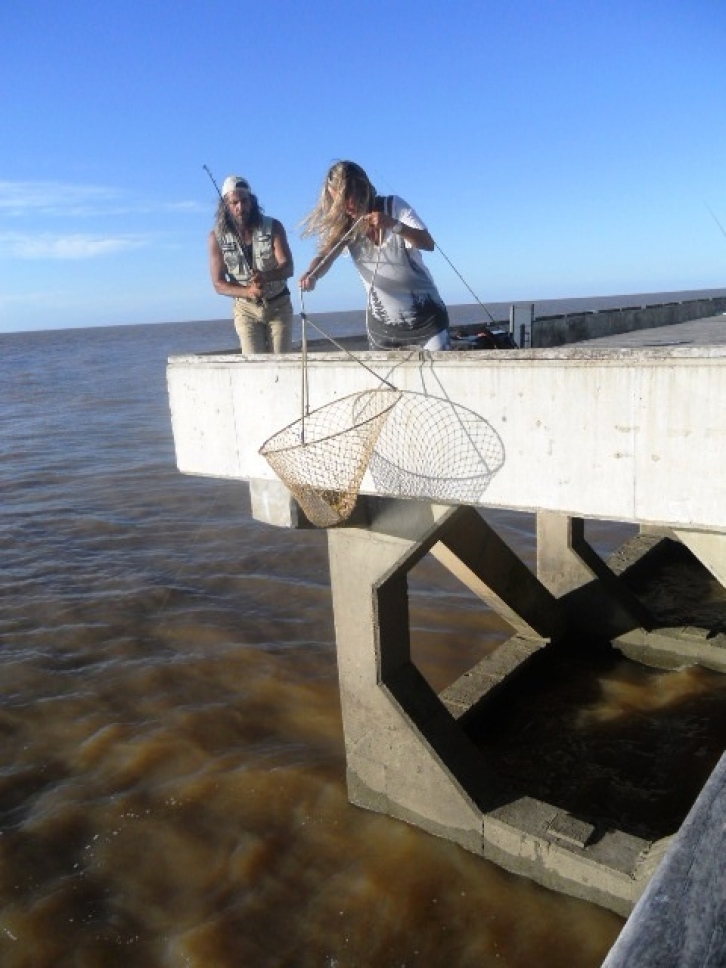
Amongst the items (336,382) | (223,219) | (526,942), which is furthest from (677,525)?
(223,219)

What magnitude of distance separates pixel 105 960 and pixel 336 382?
4484mm

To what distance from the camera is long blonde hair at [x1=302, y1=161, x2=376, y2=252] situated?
434 centimetres

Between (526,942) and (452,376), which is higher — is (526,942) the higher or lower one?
the lower one

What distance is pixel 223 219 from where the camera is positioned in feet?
17.8

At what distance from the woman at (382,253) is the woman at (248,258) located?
1032 mm

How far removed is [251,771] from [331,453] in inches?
167

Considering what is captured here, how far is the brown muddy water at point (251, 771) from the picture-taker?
5.41 m

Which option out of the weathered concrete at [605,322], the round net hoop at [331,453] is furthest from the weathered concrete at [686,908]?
the weathered concrete at [605,322]

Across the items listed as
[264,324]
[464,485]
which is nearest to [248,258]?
[264,324]

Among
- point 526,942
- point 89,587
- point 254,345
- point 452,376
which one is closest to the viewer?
point 452,376

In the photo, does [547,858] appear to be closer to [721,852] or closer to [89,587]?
[721,852]

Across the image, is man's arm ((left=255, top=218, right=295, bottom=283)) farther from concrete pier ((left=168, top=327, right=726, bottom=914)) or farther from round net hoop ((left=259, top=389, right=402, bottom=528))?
round net hoop ((left=259, top=389, right=402, bottom=528))

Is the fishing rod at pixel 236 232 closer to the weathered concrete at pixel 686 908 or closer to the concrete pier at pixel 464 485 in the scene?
the concrete pier at pixel 464 485

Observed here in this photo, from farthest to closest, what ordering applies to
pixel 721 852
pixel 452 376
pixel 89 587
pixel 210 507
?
pixel 210 507 → pixel 89 587 → pixel 452 376 → pixel 721 852
